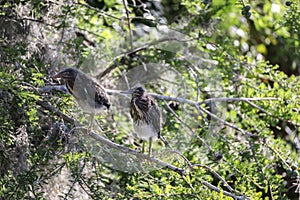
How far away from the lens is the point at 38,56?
137 inches

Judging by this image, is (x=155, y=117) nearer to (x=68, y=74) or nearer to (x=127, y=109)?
(x=68, y=74)

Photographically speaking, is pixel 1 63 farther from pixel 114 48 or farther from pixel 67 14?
pixel 114 48

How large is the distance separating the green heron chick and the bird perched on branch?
23cm

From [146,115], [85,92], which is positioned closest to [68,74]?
[85,92]

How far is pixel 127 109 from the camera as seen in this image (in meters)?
4.20

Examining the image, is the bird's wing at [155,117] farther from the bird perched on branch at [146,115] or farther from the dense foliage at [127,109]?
the dense foliage at [127,109]

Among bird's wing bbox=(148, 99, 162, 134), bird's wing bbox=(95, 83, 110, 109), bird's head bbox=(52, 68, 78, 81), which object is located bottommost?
bird's wing bbox=(148, 99, 162, 134)

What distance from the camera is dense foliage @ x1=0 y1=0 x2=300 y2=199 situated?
9.36ft

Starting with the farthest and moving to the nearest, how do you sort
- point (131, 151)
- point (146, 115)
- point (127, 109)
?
point (127, 109), point (146, 115), point (131, 151)

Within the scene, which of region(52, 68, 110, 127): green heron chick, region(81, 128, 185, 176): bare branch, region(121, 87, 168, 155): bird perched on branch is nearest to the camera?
region(81, 128, 185, 176): bare branch

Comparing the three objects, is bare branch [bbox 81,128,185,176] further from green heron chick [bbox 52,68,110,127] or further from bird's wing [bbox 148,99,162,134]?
bird's wing [bbox 148,99,162,134]

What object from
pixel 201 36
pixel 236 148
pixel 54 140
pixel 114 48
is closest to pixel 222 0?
pixel 201 36

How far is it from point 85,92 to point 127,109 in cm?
110

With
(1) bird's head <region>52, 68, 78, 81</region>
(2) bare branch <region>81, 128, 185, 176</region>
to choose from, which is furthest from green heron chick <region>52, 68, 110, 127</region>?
(2) bare branch <region>81, 128, 185, 176</region>
